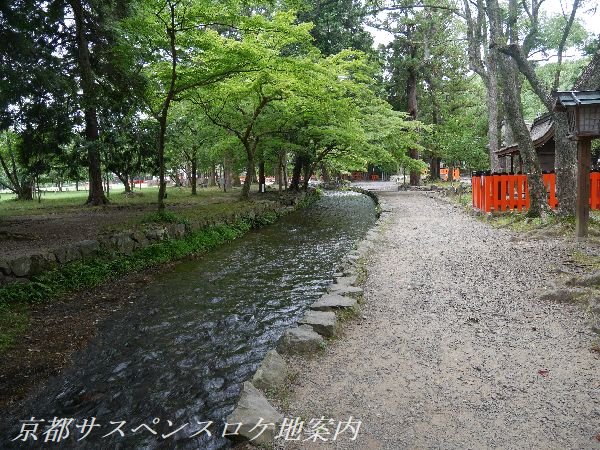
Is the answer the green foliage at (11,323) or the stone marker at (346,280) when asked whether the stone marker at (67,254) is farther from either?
the stone marker at (346,280)

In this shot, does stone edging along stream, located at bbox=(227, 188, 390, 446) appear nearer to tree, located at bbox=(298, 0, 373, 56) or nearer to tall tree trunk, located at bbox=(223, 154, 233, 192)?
tree, located at bbox=(298, 0, 373, 56)

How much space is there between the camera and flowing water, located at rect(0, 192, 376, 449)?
3543mm

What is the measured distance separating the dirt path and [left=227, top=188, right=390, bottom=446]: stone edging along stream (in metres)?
0.17

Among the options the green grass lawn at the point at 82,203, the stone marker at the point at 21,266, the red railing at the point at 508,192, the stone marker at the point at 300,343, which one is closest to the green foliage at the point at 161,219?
the stone marker at the point at 21,266

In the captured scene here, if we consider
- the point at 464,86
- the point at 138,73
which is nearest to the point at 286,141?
the point at 138,73

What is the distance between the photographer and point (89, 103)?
1227 centimetres

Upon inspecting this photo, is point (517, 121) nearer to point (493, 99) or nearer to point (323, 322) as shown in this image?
point (493, 99)

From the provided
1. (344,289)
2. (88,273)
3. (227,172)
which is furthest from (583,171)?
(227,172)

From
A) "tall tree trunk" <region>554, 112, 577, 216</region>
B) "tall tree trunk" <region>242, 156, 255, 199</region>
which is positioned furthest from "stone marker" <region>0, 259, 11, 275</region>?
"tall tree trunk" <region>554, 112, 577, 216</region>

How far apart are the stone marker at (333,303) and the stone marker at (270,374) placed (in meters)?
1.44

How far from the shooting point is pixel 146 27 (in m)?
9.51

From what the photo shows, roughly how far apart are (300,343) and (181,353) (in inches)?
60.3

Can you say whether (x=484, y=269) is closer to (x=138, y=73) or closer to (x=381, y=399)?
(x=381, y=399)

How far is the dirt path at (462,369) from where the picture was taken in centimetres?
284
